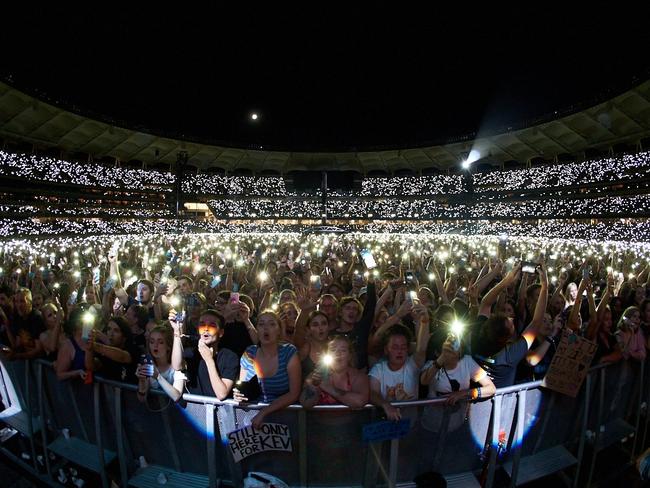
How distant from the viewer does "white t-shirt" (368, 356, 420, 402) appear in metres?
3.99

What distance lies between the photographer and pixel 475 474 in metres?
4.10

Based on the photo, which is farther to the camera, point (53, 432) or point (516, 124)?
point (516, 124)

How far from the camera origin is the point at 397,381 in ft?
13.3

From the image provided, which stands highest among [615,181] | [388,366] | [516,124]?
[516,124]

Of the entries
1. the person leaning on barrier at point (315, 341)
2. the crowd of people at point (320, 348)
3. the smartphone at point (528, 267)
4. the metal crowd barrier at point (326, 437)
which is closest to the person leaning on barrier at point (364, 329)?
the crowd of people at point (320, 348)

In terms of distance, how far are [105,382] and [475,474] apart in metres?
3.63

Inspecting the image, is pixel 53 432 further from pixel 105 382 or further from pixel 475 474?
pixel 475 474

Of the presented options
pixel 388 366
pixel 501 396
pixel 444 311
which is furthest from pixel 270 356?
pixel 444 311

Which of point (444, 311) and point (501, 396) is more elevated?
point (444, 311)

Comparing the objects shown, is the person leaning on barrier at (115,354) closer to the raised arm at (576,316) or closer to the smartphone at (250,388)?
the smartphone at (250,388)

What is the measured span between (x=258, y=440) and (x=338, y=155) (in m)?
77.0

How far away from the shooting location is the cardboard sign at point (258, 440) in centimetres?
368

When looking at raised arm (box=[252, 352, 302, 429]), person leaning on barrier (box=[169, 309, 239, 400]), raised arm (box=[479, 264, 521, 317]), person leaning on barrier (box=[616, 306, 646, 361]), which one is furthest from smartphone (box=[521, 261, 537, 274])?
person leaning on barrier (box=[169, 309, 239, 400])

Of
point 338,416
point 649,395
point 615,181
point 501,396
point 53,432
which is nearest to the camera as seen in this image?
point 338,416
